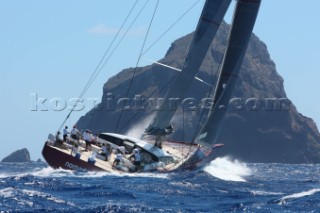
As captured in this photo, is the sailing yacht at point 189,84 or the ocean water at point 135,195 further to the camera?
the sailing yacht at point 189,84

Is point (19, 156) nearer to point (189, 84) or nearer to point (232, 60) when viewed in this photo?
point (189, 84)

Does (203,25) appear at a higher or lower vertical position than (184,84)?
higher

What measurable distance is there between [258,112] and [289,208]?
146942 millimetres

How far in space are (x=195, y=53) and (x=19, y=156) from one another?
92.2m

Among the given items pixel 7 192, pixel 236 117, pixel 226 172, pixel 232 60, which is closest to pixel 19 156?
pixel 236 117

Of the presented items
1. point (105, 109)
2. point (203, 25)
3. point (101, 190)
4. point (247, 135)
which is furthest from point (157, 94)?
point (101, 190)

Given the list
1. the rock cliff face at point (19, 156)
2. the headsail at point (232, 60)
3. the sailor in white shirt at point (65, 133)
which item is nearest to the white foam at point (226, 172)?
the headsail at point (232, 60)

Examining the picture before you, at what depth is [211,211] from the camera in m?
19.1

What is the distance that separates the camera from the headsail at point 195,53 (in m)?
34.8

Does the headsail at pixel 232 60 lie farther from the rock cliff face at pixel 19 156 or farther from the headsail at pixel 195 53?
the rock cliff face at pixel 19 156

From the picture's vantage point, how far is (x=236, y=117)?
160250mm

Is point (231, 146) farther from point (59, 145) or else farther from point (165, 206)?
point (165, 206)

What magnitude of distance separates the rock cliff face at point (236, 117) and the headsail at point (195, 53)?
371 ft

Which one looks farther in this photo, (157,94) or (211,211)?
(157,94)
